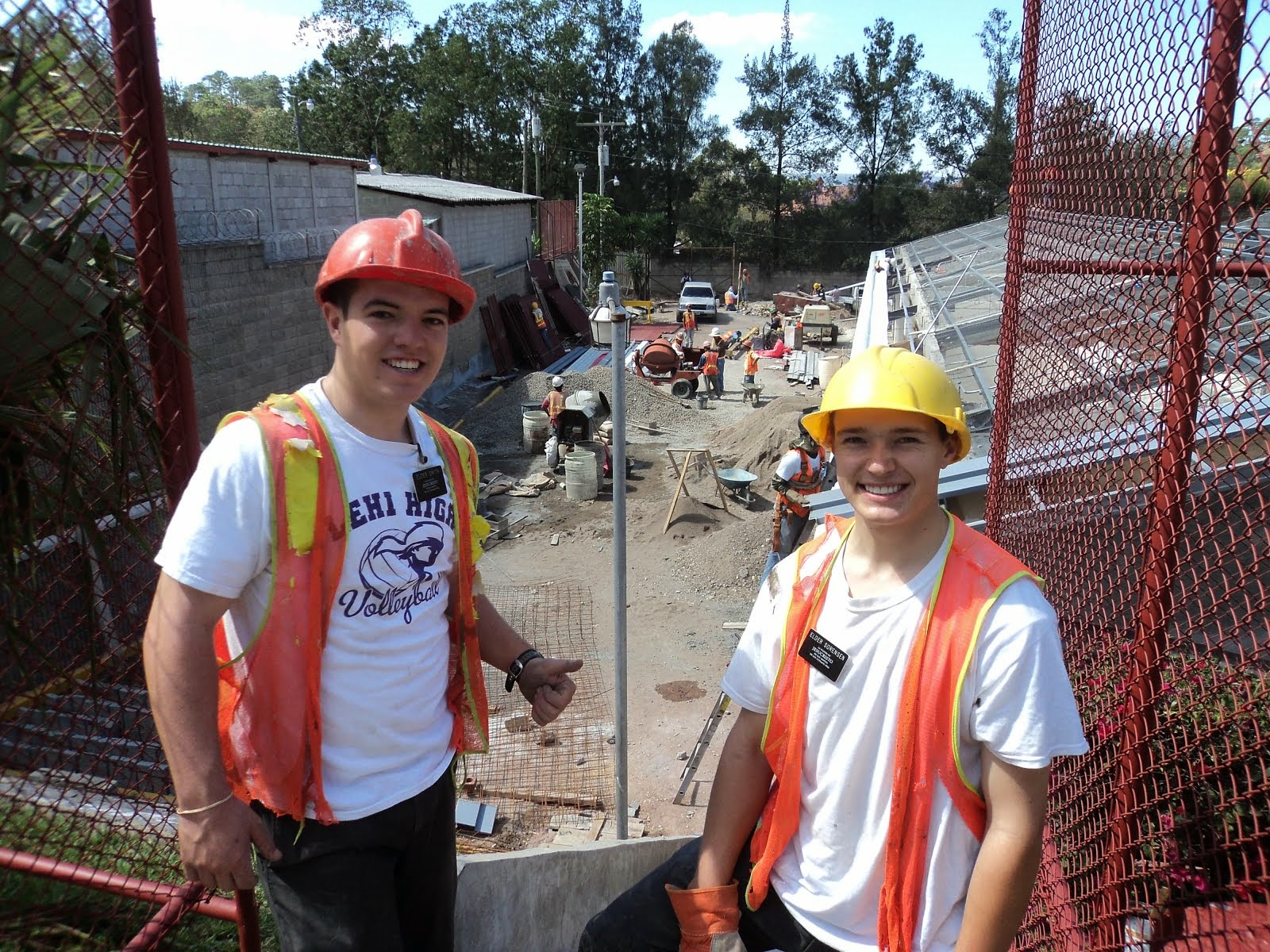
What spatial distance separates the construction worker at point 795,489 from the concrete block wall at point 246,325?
606 centimetres

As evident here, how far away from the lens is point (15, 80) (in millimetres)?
1895

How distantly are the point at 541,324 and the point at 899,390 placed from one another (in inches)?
980

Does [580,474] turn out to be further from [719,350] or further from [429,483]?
[719,350]

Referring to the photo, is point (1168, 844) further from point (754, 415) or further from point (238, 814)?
point (754, 415)

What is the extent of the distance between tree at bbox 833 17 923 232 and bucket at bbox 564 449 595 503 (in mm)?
37744

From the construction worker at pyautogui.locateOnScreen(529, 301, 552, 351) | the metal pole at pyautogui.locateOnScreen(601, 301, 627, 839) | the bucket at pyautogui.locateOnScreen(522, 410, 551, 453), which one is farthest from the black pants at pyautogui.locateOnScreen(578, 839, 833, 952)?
the construction worker at pyautogui.locateOnScreen(529, 301, 552, 351)

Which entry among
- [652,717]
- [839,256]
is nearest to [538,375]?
[652,717]

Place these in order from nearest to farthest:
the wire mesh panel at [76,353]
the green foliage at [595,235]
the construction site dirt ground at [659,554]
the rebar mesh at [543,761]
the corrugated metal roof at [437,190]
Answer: the wire mesh panel at [76,353]
the rebar mesh at [543,761]
the construction site dirt ground at [659,554]
the corrugated metal roof at [437,190]
the green foliage at [595,235]

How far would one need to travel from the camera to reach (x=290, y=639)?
186 cm

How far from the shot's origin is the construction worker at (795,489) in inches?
396

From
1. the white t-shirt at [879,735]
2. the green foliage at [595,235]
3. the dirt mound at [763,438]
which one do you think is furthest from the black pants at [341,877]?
the green foliage at [595,235]

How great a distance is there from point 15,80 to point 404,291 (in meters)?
0.90

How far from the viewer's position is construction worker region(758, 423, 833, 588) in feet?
33.0

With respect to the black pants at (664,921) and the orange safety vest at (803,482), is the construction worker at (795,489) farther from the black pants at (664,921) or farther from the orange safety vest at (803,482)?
the black pants at (664,921)
